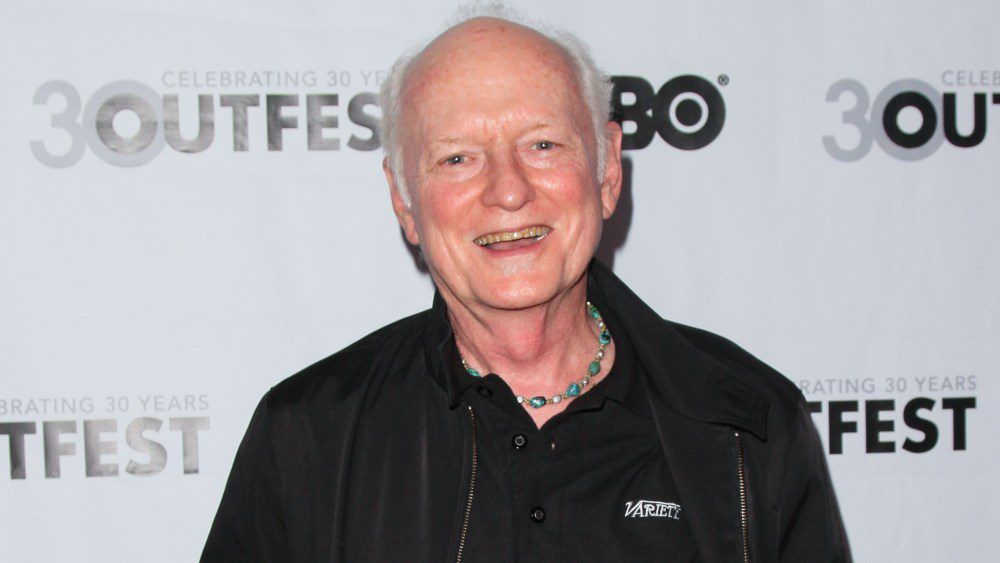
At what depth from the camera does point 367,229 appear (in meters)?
1.91

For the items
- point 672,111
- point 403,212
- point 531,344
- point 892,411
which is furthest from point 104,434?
point 892,411

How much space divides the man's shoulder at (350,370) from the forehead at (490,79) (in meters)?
0.36

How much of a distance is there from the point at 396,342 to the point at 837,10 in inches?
46.3

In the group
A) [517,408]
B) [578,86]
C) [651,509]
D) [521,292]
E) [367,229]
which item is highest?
[578,86]

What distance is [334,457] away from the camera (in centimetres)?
140

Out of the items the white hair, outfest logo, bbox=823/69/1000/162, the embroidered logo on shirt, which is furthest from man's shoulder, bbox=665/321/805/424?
outfest logo, bbox=823/69/1000/162

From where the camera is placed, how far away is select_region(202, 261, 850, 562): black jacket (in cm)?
133

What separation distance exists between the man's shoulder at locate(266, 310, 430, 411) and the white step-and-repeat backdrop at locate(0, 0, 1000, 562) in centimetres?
39

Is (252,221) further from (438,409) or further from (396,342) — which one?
(438,409)

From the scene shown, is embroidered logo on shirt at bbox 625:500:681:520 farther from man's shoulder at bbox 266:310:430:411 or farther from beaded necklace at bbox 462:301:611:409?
man's shoulder at bbox 266:310:430:411

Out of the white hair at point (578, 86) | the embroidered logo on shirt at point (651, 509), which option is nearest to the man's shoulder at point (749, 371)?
the embroidered logo on shirt at point (651, 509)

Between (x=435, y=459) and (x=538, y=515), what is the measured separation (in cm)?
20

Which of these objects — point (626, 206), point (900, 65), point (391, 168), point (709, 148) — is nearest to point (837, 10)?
point (900, 65)

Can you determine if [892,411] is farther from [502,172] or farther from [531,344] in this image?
[502,172]
